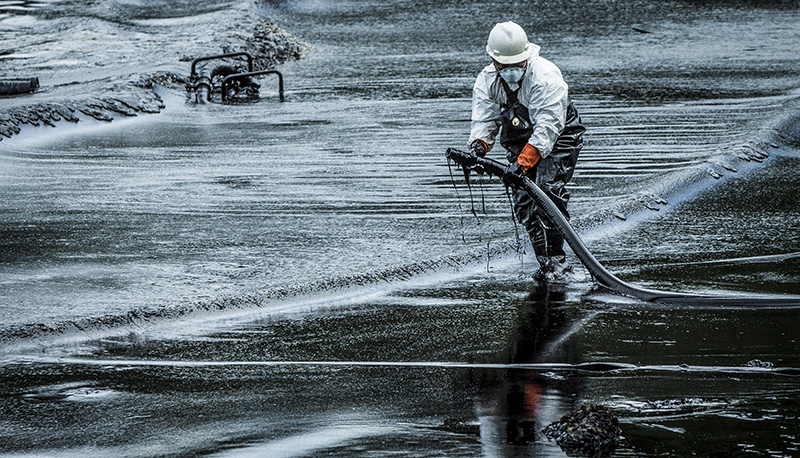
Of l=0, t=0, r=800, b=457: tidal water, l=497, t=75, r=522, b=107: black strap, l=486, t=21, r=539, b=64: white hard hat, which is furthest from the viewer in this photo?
l=497, t=75, r=522, b=107: black strap

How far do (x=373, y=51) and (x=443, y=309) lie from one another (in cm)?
1558

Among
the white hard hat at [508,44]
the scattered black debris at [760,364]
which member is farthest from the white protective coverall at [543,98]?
the scattered black debris at [760,364]

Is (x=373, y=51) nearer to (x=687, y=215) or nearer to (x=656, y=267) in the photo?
(x=687, y=215)

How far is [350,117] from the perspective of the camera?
13883mm

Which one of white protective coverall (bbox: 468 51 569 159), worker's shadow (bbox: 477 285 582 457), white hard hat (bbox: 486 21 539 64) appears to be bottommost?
worker's shadow (bbox: 477 285 582 457)

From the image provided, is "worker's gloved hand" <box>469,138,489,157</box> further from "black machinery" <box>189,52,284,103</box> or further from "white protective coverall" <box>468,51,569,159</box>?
"black machinery" <box>189,52,284,103</box>

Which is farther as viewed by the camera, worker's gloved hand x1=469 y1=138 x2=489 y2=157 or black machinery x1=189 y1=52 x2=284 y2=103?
black machinery x1=189 y1=52 x2=284 y2=103

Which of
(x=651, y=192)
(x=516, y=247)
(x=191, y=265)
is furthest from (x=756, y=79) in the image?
(x=191, y=265)

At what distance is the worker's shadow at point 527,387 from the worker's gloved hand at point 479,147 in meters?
0.98

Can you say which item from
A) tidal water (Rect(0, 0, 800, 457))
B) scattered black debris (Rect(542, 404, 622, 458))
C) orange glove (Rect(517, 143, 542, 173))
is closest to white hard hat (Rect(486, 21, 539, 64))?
orange glove (Rect(517, 143, 542, 173))

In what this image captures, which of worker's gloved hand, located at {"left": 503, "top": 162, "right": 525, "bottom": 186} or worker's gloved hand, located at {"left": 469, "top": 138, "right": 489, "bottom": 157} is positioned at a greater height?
worker's gloved hand, located at {"left": 469, "top": 138, "right": 489, "bottom": 157}

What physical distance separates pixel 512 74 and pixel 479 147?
513 millimetres

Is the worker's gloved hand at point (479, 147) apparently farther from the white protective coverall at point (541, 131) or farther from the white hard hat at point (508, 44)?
the white hard hat at point (508, 44)

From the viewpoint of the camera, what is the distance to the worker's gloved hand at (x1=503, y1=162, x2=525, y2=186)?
633 cm
